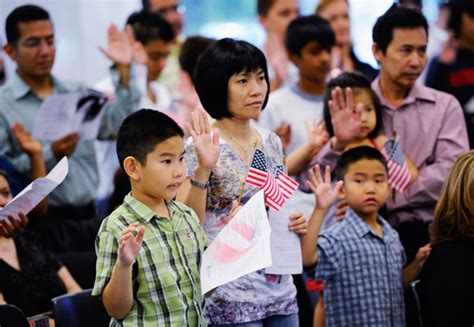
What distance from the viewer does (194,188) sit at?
3.86 meters

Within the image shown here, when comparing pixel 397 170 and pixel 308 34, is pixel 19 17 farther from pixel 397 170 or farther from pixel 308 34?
pixel 397 170

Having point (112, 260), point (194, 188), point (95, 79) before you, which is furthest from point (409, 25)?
point (95, 79)

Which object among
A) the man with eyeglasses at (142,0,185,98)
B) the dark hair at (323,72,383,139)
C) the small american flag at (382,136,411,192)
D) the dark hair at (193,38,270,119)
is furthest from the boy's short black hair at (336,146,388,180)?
the man with eyeglasses at (142,0,185,98)

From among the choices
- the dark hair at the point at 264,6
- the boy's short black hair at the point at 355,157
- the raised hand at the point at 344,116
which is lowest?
the boy's short black hair at the point at 355,157

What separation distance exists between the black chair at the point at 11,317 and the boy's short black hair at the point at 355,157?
1.68 m

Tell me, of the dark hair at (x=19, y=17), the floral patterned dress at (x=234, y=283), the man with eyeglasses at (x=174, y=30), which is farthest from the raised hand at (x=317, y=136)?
the man with eyeglasses at (x=174, y=30)

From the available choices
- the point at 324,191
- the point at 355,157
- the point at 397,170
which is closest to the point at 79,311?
the point at 324,191

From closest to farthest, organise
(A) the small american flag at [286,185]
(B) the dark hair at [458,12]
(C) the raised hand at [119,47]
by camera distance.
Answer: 1. (A) the small american flag at [286,185]
2. (C) the raised hand at [119,47]
3. (B) the dark hair at [458,12]

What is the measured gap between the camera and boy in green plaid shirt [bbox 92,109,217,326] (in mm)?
3566

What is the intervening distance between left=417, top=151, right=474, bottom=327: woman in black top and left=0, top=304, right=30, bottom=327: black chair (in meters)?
1.71

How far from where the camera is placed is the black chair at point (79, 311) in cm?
416

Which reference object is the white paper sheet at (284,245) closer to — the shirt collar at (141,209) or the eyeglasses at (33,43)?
the shirt collar at (141,209)

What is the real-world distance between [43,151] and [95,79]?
8.34 feet

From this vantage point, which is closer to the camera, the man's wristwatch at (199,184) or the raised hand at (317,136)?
the man's wristwatch at (199,184)
